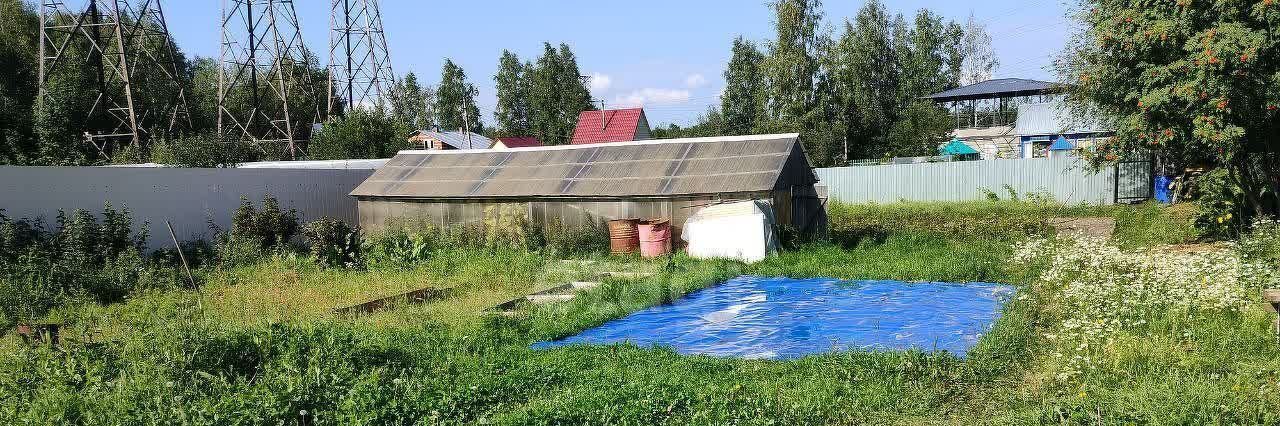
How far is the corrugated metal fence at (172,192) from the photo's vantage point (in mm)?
13656

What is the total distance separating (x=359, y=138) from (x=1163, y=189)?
27.4 metres

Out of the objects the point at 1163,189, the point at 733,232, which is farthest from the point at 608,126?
the point at 733,232

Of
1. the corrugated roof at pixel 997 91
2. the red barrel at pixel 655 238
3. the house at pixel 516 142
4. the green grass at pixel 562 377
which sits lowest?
the green grass at pixel 562 377

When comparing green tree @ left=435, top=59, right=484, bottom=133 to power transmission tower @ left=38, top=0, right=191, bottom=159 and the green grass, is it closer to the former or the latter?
power transmission tower @ left=38, top=0, right=191, bottom=159

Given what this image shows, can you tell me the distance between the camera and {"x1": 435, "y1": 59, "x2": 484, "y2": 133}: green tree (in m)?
66.1

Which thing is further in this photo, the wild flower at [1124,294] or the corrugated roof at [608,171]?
the corrugated roof at [608,171]

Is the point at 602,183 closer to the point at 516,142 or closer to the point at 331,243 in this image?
the point at 331,243

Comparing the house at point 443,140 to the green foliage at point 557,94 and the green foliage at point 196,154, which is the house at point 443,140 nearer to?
the green foliage at point 557,94

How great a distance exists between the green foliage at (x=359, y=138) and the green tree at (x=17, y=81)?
9.28 metres

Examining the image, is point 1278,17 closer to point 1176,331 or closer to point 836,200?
point 1176,331

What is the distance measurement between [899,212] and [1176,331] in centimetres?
1748

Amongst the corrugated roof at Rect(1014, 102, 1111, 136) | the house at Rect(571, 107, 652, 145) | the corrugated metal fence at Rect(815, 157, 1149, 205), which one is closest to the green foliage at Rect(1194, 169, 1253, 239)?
the corrugated metal fence at Rect(815, 157, 1149, 205)

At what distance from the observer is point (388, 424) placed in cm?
558

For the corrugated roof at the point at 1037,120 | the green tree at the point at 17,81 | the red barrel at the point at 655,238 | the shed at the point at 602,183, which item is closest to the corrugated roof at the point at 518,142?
the green tree at the point at 17,81
